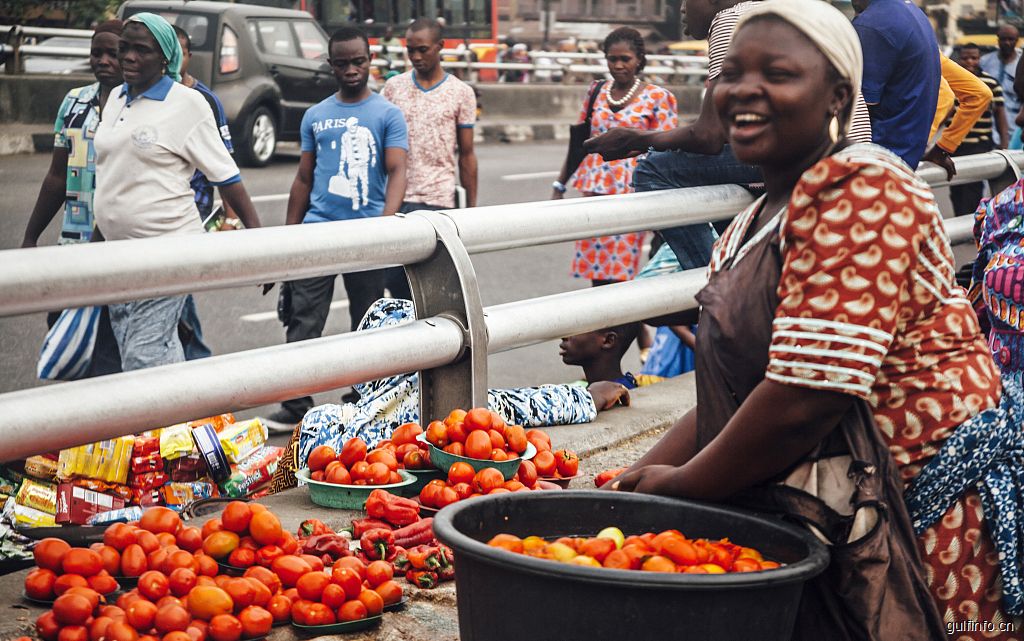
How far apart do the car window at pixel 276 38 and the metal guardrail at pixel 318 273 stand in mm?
13368

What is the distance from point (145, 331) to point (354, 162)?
184cm

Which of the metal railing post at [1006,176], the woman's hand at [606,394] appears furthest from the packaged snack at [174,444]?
the metal railing post at [1006,176]

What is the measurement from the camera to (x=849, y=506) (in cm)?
209

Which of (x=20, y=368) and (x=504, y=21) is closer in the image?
(x=20, y=368)

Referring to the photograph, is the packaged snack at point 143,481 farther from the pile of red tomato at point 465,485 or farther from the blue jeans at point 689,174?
the blue jeans at point 689,174

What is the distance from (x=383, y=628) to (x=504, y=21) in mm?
50142

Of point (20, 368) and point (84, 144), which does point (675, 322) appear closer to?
point (84, 144)

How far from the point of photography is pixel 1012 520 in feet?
6.98

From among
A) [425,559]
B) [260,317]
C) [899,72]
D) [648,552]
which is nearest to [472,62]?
[260,317]

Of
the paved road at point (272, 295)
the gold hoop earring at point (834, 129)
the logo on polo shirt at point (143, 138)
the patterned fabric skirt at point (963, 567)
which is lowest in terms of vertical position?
the paved road at point (272, 295)

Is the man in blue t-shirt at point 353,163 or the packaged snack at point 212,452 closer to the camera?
the packaged snack at point 212,452

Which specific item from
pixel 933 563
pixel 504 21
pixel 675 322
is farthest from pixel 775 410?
pixel 504 21

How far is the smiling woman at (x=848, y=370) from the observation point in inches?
76.5

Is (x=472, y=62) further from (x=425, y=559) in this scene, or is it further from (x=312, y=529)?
(x=425, y=559)
